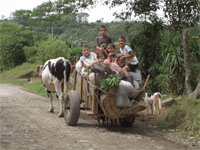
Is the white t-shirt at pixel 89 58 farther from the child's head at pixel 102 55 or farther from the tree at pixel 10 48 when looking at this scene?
the tree at pixel 10 48

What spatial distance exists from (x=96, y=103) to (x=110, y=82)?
2.15 ft

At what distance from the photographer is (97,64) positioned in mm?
6219

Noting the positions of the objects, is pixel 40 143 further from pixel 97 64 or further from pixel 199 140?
pixel 199 140

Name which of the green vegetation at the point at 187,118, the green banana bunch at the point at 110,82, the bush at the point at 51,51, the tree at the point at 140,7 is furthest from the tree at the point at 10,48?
the green banana bunch at the point at 110,82

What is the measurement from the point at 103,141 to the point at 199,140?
5.70ft

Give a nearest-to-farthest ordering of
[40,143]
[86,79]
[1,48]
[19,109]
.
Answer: [40,143] < [86,79] < [19,109] < [1,48]

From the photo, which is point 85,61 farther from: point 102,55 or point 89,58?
point 102,55

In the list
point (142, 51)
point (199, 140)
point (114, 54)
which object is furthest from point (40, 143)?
point (142, 51)

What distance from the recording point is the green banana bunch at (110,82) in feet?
18.8

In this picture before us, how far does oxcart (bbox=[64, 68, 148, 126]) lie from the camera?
5.82 m

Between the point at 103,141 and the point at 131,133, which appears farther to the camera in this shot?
the point at 131,133

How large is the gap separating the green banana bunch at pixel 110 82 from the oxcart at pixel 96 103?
8cm

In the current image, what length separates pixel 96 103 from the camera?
6137 mm

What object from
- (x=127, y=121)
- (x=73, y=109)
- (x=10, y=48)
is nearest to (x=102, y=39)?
(x=73, y=109)
